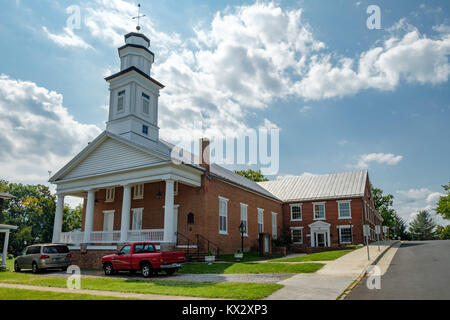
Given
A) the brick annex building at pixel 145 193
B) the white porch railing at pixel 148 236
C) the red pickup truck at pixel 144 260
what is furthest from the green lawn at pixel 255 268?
the white porch railing at pixel 148 236

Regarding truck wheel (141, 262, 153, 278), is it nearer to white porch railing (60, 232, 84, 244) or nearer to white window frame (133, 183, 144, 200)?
white porch railing (60, 232, 84, 244)

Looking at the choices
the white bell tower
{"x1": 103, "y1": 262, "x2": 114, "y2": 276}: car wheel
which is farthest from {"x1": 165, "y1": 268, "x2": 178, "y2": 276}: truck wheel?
the white bell tower

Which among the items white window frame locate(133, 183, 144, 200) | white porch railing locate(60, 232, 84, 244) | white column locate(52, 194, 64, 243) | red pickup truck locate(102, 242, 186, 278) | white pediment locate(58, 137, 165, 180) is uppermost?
white pediment locate(58, 137, 165, 180)

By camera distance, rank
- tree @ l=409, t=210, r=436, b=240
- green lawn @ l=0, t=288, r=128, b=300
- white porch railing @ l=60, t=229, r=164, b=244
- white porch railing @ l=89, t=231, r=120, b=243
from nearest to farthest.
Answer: green lawn @ l=0, t=288, r=128, b=300, white porch railing @ l=60, t=229, r=164, b=244, white porch railing @ l=89, t=231, r=120, b=243, tree @ l=409, t=210, r=436, b=240

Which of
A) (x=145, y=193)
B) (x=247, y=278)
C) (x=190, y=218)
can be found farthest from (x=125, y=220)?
(x=247, y=278)

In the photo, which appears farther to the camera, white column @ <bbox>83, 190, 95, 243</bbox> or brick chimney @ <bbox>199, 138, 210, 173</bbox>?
brick chimney @ <bbox>199, 138, 210, 173</bbox>

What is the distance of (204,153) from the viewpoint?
25047mm

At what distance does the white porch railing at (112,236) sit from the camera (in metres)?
22.3

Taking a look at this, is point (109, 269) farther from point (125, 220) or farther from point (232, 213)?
point (232, 213)

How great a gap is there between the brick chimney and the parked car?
10398 millimetres

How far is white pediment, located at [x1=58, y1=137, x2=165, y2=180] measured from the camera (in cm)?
2319

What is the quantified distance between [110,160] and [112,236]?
543 centimetres
